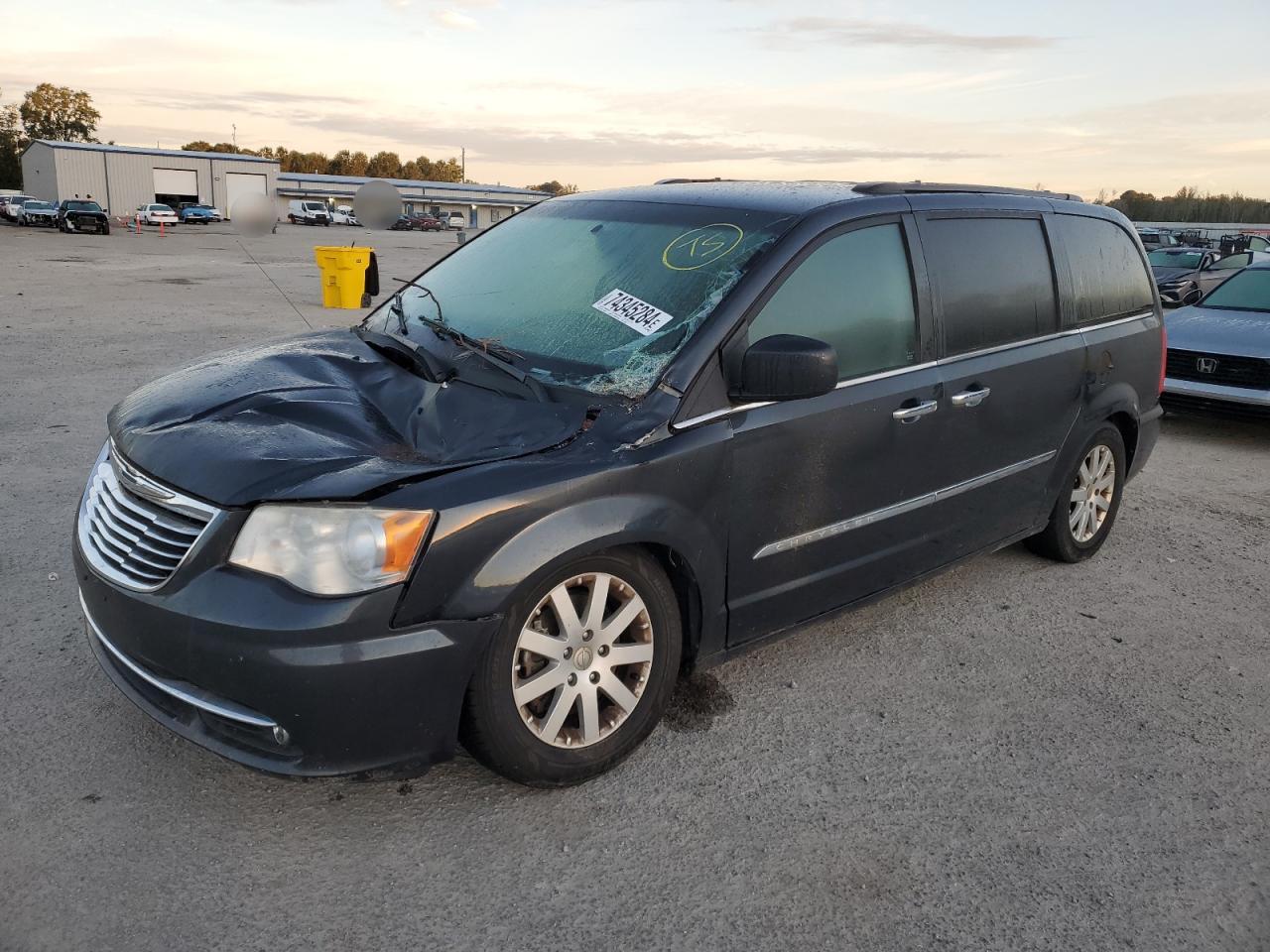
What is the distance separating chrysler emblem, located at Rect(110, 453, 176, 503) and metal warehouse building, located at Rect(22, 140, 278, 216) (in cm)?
7319

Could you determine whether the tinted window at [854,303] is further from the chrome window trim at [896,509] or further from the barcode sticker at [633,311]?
the chrome window trim at [896,509]

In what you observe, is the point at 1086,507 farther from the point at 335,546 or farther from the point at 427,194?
the point at 427,194

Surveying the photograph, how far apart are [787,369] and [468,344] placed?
1130 mm

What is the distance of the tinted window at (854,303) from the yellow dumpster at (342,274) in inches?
478

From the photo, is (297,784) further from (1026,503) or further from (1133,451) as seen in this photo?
(1133,451)

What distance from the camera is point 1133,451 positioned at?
16.8ft

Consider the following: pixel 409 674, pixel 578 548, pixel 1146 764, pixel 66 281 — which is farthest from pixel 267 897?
pixel 66 281

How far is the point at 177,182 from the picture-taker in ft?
243

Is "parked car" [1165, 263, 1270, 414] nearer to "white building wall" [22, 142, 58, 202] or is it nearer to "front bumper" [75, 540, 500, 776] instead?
"front bumper" [75, 540, 500, 776]

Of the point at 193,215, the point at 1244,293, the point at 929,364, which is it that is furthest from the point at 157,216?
the point at 929,364

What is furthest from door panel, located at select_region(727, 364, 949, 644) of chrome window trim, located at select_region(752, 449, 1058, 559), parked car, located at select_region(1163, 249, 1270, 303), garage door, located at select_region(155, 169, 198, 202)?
garage door, located at select_region(155, 169, 198, 202)

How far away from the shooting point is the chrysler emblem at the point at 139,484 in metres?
2.70

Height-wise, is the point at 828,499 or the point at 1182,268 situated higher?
the point at 1182,268

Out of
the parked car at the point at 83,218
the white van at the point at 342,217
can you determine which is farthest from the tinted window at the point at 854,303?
the white van at the point at 342,217
